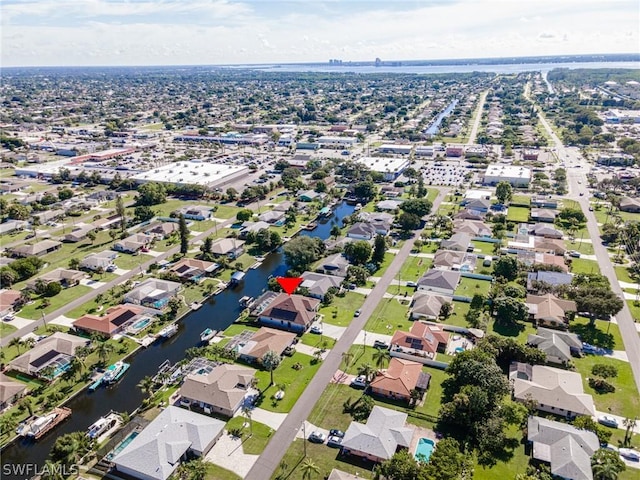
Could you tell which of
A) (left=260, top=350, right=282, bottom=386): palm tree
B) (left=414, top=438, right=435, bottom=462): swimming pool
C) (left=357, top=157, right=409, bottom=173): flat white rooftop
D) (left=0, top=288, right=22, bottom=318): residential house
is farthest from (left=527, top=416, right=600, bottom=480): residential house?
(left=357, top=157, right=409, bottom=173): flat white rooftop

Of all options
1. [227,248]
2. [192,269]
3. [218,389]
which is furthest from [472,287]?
[192,269]

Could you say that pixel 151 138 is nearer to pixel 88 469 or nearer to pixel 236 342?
pixel 236 342

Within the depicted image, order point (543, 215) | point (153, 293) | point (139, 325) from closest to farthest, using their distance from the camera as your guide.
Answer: point (139, 325) → point (153, 293) → point (543, 215)

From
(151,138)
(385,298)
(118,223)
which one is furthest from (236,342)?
(151,138)

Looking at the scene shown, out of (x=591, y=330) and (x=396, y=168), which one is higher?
(x=396, y=168)

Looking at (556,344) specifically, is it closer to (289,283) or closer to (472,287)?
(472,287)

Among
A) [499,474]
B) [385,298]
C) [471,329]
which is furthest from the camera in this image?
[385,298]

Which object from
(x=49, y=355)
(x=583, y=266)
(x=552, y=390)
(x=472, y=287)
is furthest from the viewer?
(x=583, y=266)
